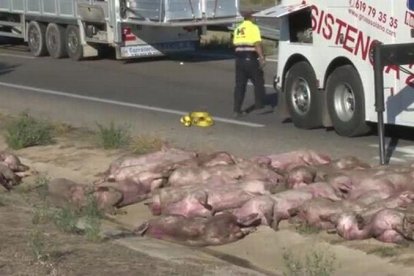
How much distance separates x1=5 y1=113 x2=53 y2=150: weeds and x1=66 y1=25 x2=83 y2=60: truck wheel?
1380 centimetres

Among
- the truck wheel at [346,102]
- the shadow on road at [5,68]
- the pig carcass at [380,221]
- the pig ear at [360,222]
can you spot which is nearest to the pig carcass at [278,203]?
the pig carcass at [380,221]

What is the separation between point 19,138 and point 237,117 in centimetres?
403

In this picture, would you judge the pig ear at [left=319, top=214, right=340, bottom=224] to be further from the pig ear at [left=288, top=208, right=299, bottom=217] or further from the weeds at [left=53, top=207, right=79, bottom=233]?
the weeds at [left=53, top=207, right=79, bottom=233]

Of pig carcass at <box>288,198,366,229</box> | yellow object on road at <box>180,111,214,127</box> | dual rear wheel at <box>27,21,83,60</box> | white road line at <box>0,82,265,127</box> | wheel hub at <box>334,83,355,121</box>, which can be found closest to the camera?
pig carcass at <box>288,198,366,229</box>

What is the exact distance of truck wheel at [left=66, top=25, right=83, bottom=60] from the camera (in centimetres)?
2856

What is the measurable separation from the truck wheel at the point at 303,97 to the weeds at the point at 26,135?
3.46m

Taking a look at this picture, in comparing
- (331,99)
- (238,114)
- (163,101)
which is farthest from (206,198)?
(163,101)

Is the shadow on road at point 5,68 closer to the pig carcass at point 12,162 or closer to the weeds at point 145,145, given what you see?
the weeds at point 145,145

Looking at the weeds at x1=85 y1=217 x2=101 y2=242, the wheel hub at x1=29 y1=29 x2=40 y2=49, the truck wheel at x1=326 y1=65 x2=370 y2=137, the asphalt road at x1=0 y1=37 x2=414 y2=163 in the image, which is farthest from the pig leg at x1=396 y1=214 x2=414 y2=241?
the wheel hub at x1=29 y1=29 x2=40 y2=49

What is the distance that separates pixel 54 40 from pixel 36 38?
1.15m

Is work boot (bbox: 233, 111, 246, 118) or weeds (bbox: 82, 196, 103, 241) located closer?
weeds (bbox: 82, 196, 103, 241)

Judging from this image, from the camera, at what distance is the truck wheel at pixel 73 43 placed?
2856 cm

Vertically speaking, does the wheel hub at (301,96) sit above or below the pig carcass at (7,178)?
above

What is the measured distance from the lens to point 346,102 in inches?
577
